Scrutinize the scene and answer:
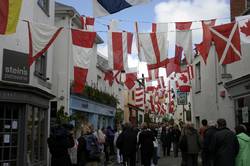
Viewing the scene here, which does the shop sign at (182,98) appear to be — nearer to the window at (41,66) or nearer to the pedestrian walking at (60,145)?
the window at (41,66)

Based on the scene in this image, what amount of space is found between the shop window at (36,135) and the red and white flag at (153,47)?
15.6 feet

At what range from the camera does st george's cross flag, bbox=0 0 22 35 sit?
1183 cm

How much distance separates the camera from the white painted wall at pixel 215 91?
19.6 m

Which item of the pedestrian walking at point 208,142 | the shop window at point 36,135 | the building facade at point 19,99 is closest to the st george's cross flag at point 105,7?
the pedestrian walking at point 208,142

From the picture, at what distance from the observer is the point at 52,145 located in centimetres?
1106

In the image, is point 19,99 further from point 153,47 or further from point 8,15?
point 153,47

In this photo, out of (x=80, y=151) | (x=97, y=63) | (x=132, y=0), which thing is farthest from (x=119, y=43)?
(x=97, y=63)

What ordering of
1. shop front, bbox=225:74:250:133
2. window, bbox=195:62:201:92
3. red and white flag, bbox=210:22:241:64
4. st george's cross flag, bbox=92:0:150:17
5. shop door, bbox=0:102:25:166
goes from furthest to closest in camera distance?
window, bbox=195:62:201:92 < shop front, bbox=225:74:250:133 < shop door, bbox=0:102:25:166 < red and white flag, bbox=210:22:241:64 < st george's cross flag, bbox=92:0:150:17

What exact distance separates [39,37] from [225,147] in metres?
6.37

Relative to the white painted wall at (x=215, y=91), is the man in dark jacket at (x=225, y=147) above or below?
below

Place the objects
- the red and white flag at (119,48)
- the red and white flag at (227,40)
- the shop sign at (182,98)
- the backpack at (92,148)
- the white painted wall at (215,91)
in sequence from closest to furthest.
Result: the backpack at (92,148), the red and white flag at (227,40), the red and white flag at (119,48), the white painted wall at (215,91), the shop sign at (182,98)

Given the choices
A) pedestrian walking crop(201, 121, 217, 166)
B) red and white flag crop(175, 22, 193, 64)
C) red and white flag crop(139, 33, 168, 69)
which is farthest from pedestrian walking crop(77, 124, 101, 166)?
red and white flag crop(175, 22, 193, 64)

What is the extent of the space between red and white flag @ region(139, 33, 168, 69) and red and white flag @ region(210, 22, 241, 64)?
256cm

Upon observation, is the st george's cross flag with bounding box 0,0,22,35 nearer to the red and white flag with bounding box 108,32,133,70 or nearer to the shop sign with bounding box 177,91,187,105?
the red and white flag with bounding box 108,32,133,70
